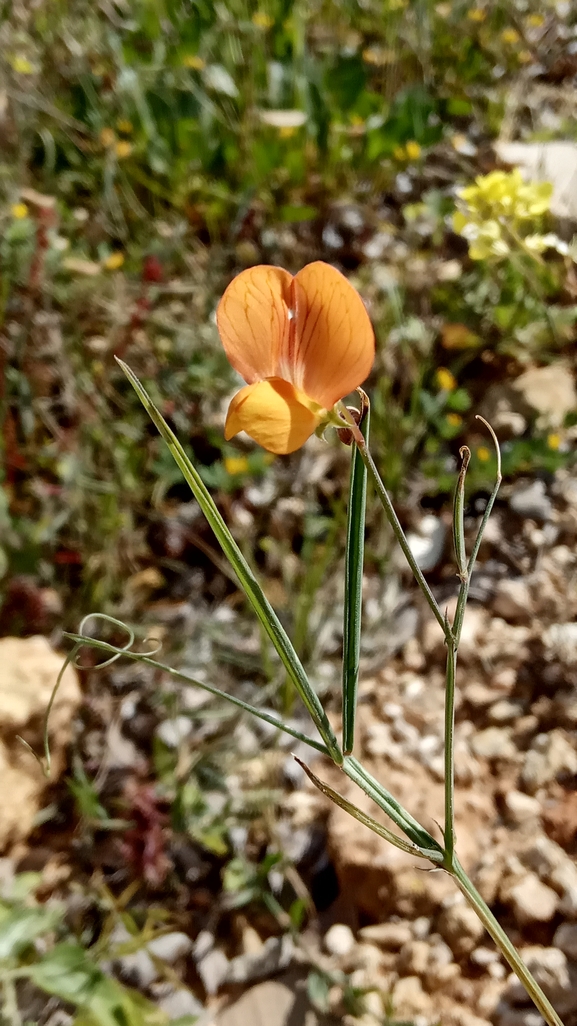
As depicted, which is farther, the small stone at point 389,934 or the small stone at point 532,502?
the small stone at point 532,502

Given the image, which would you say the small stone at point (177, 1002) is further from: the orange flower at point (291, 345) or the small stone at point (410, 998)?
the orange flower at point (291, 345)

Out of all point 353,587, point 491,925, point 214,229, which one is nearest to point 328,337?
point 353,587

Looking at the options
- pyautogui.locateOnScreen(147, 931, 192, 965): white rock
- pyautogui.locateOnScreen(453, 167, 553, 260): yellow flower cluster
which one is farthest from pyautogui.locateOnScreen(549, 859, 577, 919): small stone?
pyautogui.locateOnScreen(453, 167, 553, 260): yellow flower cluster

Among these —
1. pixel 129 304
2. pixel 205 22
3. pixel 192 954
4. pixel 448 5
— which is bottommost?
pixel 192 954

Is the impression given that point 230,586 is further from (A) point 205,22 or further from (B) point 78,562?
(A) point 205,22

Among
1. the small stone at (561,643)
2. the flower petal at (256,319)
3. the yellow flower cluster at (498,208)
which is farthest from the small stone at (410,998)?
the yellow flower cluster at (498,208)

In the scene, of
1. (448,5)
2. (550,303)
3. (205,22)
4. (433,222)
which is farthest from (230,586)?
(448,5)
